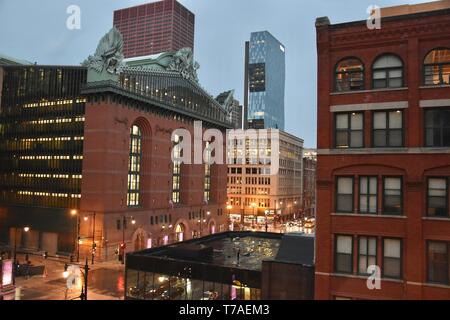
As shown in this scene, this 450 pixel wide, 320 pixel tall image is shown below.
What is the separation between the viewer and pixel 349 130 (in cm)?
2386

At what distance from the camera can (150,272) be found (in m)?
33.3

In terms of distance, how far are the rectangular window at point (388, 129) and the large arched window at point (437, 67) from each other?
7.67 feet

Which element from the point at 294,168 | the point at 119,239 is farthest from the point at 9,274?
the point at 294,168

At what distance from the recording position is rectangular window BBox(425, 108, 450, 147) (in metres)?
21.8

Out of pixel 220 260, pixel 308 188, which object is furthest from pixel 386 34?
pixel 308 188

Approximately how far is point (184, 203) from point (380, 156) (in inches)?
2668

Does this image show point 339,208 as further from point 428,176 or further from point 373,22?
point 373,22

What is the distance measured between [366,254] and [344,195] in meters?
3.39

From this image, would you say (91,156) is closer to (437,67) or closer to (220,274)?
(220,274)

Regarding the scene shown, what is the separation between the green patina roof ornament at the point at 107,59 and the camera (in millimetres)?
65125

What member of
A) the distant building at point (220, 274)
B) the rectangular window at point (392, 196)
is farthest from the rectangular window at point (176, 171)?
the rectangular window at point (392, 196)

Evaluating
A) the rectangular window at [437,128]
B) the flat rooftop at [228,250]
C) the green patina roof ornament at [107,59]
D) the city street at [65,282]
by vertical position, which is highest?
the green patina roof ornament at [107,59]

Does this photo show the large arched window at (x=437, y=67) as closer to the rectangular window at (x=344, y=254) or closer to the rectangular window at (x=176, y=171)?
the rectangular window at (x=344, y=254)

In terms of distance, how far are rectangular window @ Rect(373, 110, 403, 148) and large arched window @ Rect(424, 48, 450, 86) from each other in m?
2.34
